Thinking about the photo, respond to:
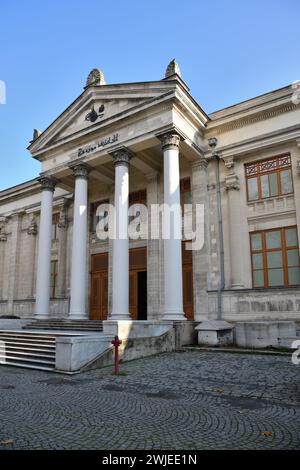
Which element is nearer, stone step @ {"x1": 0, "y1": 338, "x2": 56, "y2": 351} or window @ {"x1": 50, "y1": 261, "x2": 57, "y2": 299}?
stone step @ {"x1": 0, "y1": 338, "x2": 56, "y2": 351}

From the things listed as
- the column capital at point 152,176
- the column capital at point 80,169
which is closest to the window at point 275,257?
the column capital at point 152,176

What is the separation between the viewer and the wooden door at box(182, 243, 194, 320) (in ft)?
56.1

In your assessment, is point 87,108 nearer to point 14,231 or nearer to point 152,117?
point 152,117

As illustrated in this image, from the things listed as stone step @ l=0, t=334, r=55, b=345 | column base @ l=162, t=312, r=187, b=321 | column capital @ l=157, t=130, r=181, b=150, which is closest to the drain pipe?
column base @ l=162, t=312, r=187, b=321

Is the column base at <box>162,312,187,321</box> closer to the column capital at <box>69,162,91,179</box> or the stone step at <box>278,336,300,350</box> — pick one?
the stone step at <box>278,336,300,350</box>

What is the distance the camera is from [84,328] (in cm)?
1529

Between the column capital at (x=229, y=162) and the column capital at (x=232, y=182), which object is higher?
the column capital at (x=229, y=162)

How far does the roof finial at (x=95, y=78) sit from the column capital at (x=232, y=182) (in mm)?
8424

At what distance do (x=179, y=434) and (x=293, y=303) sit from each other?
10.8 m

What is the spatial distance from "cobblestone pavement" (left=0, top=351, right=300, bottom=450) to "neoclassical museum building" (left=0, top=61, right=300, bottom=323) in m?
5.30

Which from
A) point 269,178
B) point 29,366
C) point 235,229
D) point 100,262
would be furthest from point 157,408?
point 100,262

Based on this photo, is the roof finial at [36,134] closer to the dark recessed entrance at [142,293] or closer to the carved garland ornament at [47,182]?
the carved garland ornament at [47,182]

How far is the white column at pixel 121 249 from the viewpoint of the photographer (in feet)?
48.8

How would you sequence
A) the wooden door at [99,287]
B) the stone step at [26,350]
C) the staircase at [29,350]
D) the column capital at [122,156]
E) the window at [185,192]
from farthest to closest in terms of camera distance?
the wooden door at [99,287], the window at [185,192], the column capital at [122,156], the stone step at [26,350], the staircase at [29,350]
